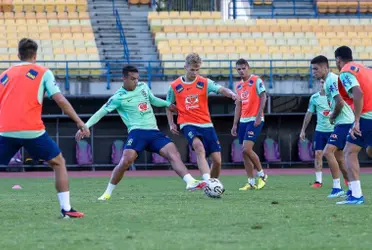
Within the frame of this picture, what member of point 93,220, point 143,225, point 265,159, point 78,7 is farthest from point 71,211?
point 78,7

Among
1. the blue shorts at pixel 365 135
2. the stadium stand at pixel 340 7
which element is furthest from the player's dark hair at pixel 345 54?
the stadium stand at pixel 340 7

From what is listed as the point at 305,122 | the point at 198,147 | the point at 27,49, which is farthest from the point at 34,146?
the point at 305,122

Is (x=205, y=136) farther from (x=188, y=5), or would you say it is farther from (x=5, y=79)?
(x=188, y=5)

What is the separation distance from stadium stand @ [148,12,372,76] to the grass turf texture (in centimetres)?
1818

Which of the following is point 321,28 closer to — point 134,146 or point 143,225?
point 134,146

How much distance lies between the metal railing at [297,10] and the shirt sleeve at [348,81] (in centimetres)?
2611

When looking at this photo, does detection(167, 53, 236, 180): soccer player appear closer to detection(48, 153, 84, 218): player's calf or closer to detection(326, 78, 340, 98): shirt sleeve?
detection(326, 78, 340, 98): shirt sleeve

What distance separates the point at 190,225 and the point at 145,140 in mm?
4310

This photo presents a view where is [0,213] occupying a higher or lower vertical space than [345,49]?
lower

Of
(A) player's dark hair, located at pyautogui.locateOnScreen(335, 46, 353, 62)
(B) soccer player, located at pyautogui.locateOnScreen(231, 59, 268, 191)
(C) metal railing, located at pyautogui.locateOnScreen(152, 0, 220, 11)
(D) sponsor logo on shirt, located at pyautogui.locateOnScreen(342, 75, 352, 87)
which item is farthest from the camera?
(C) metal railing, located at pyautogui.locateOnScreen(152, 0, 220, 11)

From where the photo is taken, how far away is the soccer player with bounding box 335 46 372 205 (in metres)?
11.0

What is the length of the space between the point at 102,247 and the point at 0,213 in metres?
3.90

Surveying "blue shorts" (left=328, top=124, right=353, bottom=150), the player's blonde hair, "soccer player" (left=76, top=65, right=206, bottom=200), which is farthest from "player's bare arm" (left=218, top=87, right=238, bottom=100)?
"blue shorts" (left=328, top=124, right=353, bottom=150)

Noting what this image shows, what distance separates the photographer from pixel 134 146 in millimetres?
12836
